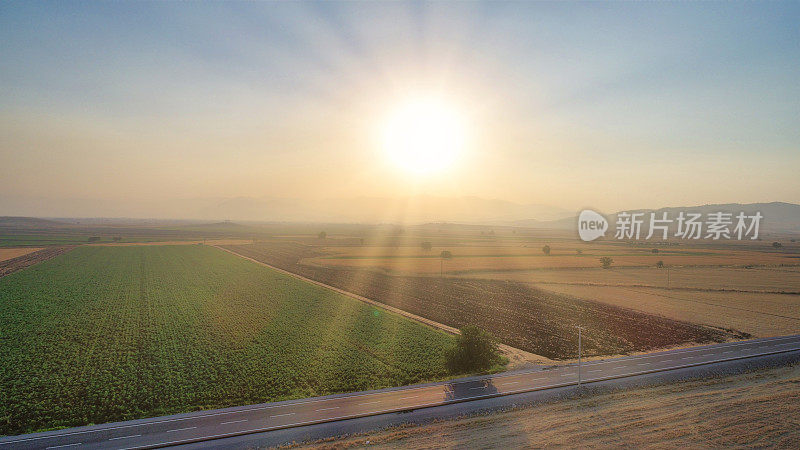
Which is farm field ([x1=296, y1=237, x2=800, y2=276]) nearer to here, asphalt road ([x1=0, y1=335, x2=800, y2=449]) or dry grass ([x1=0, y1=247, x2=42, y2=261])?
asphalt road ([x1=0, y1=335, x2=800, y2=449])

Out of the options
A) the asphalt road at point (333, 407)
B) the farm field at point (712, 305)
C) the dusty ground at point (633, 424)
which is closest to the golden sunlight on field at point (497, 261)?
the farm field at point (712, 305)

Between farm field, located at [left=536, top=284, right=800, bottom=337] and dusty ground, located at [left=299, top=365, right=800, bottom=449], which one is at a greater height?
farm field, located at [left=536, top=284, right=800, bottom=337]

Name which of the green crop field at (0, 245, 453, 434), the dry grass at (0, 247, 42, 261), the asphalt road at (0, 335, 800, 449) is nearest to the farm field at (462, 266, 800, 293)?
the asphalt road at (0, 335, 800, 449)

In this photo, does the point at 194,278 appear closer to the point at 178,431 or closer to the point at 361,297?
the point at 361,297

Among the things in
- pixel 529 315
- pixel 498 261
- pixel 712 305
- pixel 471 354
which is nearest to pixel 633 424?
pixel 471 354

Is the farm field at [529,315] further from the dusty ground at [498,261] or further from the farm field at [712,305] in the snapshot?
the dusty ground at [498,261]

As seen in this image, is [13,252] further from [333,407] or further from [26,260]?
[333,407]
